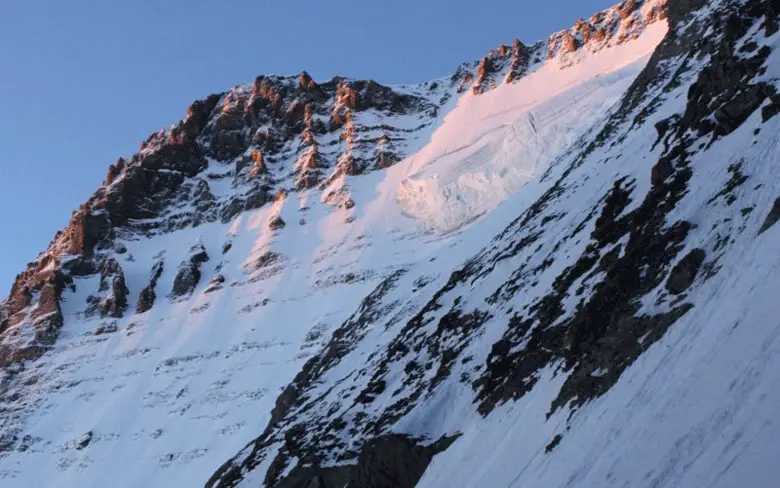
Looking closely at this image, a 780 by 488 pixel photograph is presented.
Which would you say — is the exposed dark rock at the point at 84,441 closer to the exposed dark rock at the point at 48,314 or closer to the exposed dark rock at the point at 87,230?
the exposed dark rock at the point at 48,314

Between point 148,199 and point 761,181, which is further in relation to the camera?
point 148,199

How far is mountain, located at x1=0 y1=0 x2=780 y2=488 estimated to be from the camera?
55.9 feet

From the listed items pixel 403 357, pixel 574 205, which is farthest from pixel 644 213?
pixel 403 357

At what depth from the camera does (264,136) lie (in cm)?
11494

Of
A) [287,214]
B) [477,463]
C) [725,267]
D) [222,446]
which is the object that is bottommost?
[222,446]

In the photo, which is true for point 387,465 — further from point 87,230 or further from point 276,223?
point 87,230

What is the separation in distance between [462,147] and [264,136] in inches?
1372

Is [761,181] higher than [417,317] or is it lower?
higher

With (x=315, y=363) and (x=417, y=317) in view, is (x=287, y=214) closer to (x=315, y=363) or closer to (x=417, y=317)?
(x=315, y=363)

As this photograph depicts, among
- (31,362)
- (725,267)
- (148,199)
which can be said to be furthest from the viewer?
(148,199)

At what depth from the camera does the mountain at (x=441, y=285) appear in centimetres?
1705

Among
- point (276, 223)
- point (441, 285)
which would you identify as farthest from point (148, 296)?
point (441, 285)

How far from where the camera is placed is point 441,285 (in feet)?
156

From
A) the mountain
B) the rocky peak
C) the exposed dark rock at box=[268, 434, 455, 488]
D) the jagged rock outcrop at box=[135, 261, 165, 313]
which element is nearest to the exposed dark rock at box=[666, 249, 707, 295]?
the mountain
